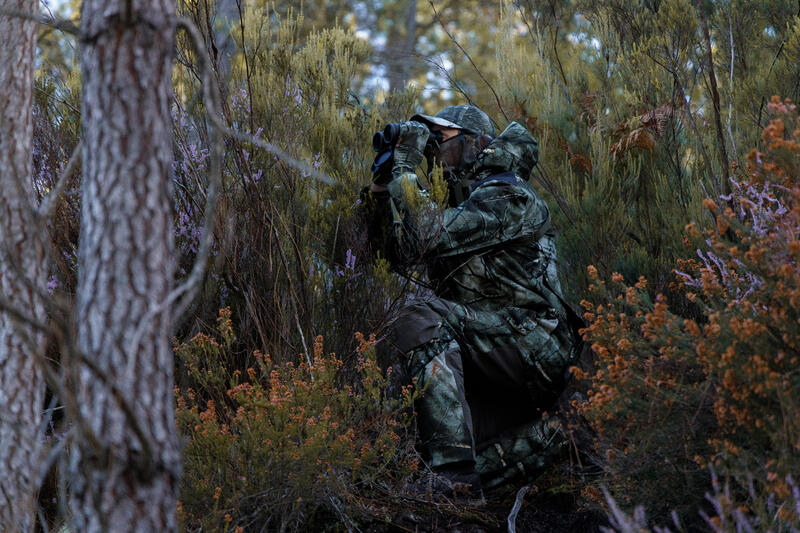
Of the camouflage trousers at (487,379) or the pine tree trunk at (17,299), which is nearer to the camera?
the pine tree trunk at (17,299)

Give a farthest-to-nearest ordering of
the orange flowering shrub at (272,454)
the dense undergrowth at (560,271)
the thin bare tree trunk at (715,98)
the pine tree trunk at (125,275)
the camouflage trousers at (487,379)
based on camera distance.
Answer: the camouflage trousers at (487,379) < the thin bare tree trunk at (715,98) < the orange flowering shrub at (272,454) < the dense undergrowth at (560,271) < the pine tree trunk at (125,275)

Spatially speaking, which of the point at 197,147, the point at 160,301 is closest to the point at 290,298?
the point at 197,147

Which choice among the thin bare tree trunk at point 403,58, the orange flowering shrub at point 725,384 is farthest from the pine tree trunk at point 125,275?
the thin bare tree trunk at point 403,58

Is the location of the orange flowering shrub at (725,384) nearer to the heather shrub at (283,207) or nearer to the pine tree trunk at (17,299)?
the heather shrub at (283,207)

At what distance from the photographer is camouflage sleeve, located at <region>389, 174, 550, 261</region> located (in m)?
3.25

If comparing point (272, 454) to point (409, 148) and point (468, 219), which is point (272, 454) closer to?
point (468, 219)

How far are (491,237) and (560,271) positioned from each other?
Result: 3.74ft

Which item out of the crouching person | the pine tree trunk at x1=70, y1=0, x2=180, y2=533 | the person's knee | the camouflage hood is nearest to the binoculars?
the crouching person

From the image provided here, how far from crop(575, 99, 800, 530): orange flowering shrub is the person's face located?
4.90 ft

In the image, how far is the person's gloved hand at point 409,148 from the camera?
11.1 ft

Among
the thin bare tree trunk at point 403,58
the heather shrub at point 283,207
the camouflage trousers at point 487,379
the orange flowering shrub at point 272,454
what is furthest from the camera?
the thin bare tree trunk at point 403,58

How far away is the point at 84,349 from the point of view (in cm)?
148

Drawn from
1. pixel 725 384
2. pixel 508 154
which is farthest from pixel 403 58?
pixel 725 384

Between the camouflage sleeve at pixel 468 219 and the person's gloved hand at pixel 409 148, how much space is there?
9 centimetres
